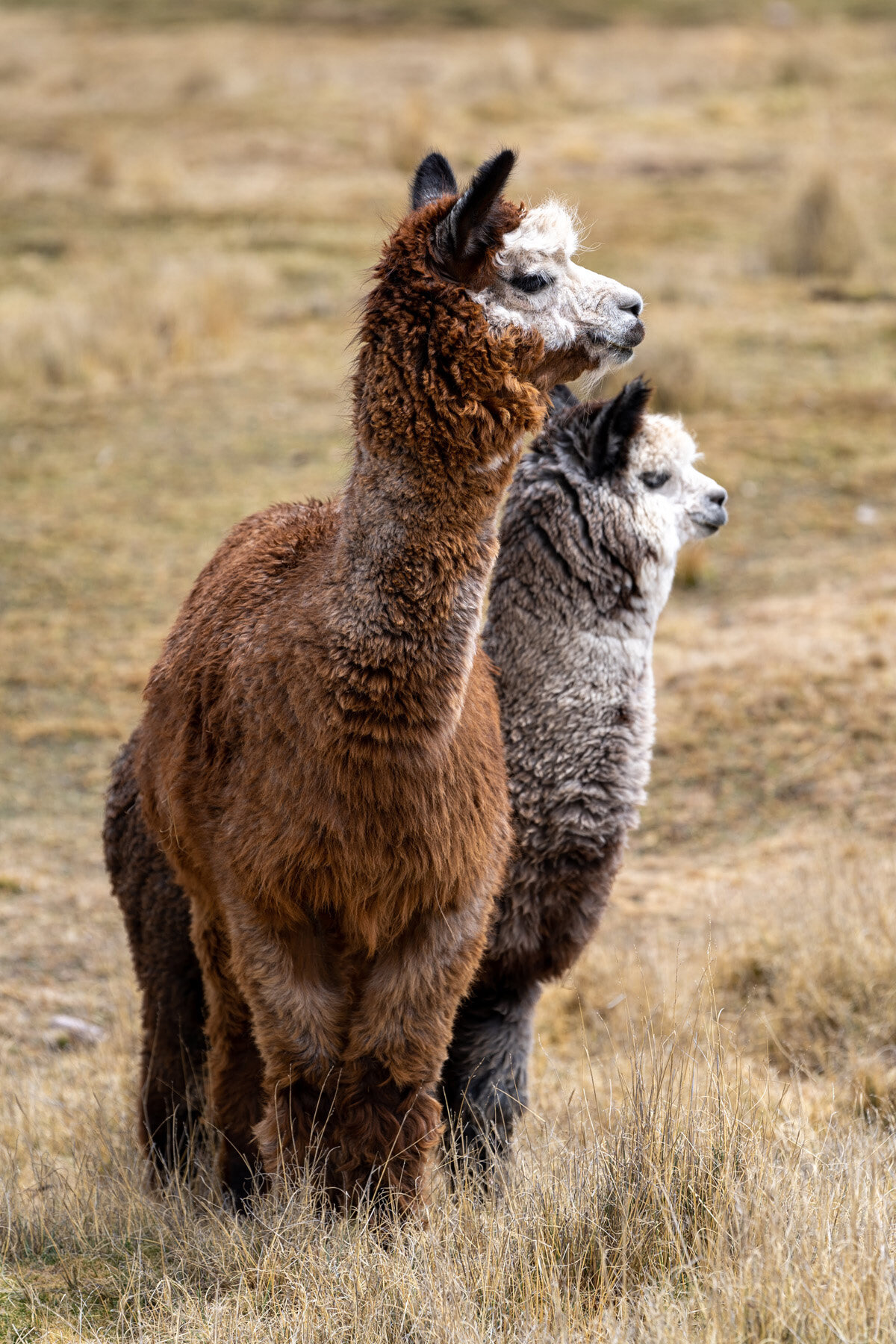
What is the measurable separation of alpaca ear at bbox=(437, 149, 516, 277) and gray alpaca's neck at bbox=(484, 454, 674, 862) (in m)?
1.16

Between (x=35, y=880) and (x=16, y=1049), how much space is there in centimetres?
129

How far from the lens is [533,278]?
2.84m

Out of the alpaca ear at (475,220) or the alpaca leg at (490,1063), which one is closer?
the alpaca ear at (475,220)

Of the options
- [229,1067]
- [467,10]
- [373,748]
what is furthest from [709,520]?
[467,10]

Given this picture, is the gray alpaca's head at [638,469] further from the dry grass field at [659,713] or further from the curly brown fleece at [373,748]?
the curly brown fleece at [373,748]

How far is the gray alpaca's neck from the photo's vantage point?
3713mm

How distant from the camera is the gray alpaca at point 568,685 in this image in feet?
12.1

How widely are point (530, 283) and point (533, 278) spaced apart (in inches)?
0.5

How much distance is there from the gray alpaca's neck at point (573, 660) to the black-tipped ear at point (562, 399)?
148 mm

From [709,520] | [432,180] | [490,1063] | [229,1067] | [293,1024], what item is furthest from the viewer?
[709,520]

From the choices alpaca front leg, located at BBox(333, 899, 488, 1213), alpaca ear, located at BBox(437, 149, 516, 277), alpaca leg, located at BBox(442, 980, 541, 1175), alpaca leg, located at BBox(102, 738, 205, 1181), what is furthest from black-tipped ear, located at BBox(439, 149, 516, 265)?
alpaca leg, located at BBox(442, 980, 541, 1175)

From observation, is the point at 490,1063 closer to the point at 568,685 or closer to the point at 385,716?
the point at 568,685

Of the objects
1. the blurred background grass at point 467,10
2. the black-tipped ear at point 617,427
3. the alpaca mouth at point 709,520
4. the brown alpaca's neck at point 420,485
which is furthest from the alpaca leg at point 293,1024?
the blurred background grass at point 467,10

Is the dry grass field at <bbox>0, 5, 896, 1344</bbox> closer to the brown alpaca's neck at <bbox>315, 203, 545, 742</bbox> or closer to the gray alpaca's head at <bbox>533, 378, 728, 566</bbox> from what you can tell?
the gray alpaca's head at <bbox>533, 378, 728, 566</bbox>
